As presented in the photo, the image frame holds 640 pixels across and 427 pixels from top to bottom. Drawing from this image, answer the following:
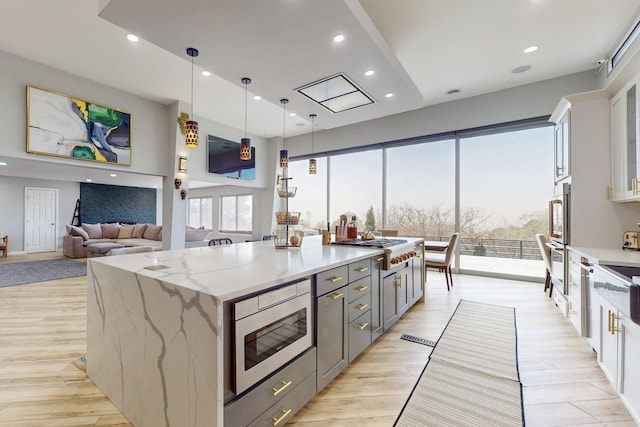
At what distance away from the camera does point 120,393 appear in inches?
64.7

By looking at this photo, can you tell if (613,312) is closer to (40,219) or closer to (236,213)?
(236,213)

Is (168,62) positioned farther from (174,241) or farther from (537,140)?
(537,140)

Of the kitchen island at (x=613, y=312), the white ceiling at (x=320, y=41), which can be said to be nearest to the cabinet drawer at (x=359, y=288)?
the kitchen island at (x=613, y=312)

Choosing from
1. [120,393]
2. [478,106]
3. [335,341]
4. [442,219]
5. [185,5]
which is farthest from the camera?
[442,219]

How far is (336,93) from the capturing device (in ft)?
12.2

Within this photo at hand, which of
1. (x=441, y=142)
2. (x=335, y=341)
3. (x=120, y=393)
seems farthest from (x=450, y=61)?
(x=120, y=393)

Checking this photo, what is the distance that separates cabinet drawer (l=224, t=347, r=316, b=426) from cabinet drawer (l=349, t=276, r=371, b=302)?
523 millimetres

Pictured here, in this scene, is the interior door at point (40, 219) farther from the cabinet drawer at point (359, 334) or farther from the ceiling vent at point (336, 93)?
the cabinet drawer at point (359, 334)

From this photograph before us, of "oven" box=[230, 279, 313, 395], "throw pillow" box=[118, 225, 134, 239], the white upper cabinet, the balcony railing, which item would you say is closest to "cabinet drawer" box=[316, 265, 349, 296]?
"oven" box=[230, 279, 313, 395]

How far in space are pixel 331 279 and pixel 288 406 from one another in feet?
2.43

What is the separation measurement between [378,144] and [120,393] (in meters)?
5.90

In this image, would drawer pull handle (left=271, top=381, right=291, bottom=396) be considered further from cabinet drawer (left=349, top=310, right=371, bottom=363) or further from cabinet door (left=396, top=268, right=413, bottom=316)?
cabinet door (left=396, top=268, right=413, bottom=316)

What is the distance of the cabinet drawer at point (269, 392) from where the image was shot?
1185mm

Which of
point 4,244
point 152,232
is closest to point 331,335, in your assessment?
point 152,232
